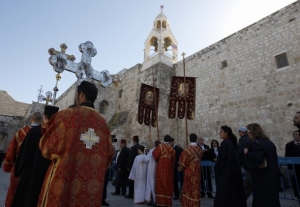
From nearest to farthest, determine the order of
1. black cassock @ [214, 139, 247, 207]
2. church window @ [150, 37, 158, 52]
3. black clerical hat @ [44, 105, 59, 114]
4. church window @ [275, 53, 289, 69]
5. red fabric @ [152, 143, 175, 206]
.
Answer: black clerical hat @ [44, 105, 59, 114]
black cassock @ [214, 139, 247, 207]
red fabric @ [152, 143, 175, 206]
church window @ [275, 53, 289, 69]
church window @ [150, 37, 158, 52]

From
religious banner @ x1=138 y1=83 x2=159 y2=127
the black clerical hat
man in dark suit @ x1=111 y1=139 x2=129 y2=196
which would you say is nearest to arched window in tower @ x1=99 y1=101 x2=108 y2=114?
religious banner @ x1=138 y1=83 x2=159 y2=127

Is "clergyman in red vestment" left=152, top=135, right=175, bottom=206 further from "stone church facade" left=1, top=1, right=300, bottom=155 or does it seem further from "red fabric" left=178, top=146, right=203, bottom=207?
"stone church facade" left=1, top=1, right=300, bottom=155

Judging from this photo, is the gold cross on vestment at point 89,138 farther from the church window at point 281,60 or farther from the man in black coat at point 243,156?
the church window at point 281,60

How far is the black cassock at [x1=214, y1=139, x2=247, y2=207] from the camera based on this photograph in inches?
125

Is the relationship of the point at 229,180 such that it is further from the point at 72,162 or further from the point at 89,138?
the point at 72,162

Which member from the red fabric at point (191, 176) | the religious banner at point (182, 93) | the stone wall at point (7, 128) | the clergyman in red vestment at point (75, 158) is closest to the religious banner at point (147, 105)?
the religious banner at point (182, 93)

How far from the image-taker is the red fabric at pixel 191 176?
390 centimetres

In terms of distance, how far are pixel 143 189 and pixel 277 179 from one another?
120 inches

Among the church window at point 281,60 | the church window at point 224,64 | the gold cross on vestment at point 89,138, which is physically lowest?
the gold cross on vestment at point 89,138

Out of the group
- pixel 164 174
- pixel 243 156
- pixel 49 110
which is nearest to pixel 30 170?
pixel 49 110

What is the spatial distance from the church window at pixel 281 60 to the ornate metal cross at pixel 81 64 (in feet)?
25.8

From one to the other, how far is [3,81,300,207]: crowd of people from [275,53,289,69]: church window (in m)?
5.63

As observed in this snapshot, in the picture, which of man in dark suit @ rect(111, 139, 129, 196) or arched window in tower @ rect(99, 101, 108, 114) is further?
arched window in tower @ rect(99, 101, 108, 114)

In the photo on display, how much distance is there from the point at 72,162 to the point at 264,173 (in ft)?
9.19
